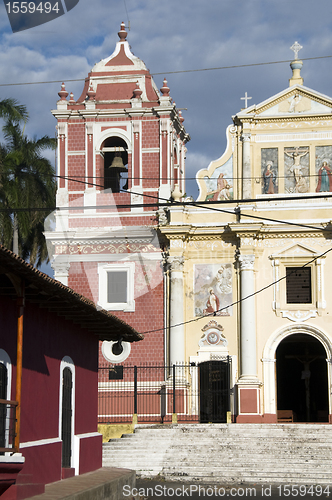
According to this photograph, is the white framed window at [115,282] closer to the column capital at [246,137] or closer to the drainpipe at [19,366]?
the column capital at [246,137]

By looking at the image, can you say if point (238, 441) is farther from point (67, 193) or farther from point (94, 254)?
point (67, 193)

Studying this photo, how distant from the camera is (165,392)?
91.4 feet

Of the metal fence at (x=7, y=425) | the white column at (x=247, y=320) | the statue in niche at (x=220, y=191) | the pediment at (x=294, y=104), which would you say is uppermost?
the pediment at (x=294, y=104)

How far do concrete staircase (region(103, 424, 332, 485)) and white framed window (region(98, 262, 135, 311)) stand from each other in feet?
20.0

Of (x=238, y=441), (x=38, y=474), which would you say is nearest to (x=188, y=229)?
(x=238, y=441)

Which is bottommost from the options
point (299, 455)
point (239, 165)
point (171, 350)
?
point (299, 455)

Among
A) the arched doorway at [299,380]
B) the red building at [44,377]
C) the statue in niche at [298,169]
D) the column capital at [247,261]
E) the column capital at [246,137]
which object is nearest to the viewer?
the red building at [44,377]

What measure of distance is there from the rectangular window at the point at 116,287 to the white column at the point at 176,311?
6.31ft

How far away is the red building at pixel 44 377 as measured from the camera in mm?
11766

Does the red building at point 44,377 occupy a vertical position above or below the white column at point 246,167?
below

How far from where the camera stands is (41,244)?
37031 millimetres

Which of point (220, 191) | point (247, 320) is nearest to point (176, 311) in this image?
point (247, 320)

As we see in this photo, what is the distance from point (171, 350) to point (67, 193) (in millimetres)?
7294

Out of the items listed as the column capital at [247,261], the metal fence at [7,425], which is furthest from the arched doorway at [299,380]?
the metal fence at [7,425]
